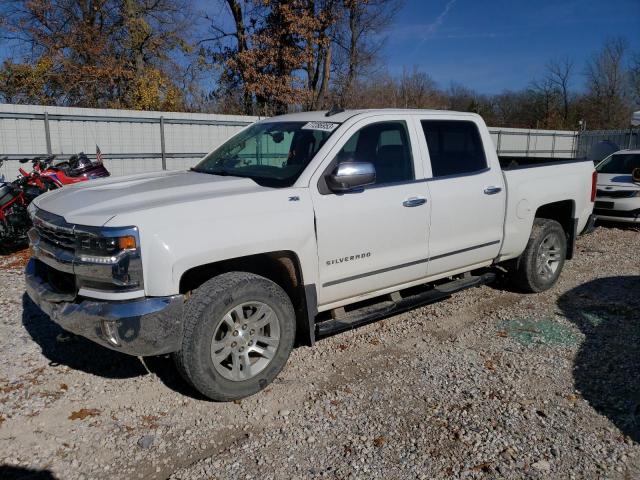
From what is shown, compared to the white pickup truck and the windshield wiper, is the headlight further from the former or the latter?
Result: the windshield wiper

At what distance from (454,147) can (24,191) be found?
6250 millimetres

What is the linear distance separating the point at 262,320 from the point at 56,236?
145 cm

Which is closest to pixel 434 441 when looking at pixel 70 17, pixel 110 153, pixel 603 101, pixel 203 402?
pixel 203 402

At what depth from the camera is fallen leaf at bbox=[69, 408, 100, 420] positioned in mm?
3373

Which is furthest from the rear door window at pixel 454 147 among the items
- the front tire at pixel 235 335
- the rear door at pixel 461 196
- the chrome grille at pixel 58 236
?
the chrome grille at pixel 58 236

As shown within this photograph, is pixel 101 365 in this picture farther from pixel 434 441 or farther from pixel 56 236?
pixel 434 441

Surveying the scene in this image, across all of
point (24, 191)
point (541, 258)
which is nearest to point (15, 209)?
point (24, 191)

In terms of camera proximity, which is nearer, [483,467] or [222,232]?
[483,467]

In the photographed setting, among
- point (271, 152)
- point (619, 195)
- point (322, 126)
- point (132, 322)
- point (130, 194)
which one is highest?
point (322, 126)

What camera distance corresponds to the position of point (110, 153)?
38.8ft

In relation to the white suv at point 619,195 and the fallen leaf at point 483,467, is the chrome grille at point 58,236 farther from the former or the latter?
the white suv at point 619,195

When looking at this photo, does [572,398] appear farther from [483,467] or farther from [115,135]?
[115,135]

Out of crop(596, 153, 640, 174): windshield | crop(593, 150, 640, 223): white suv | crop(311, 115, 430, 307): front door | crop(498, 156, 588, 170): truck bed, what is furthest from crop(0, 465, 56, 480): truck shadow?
crop(596, 153, 640, 174): windshield

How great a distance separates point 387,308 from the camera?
4250 mm
